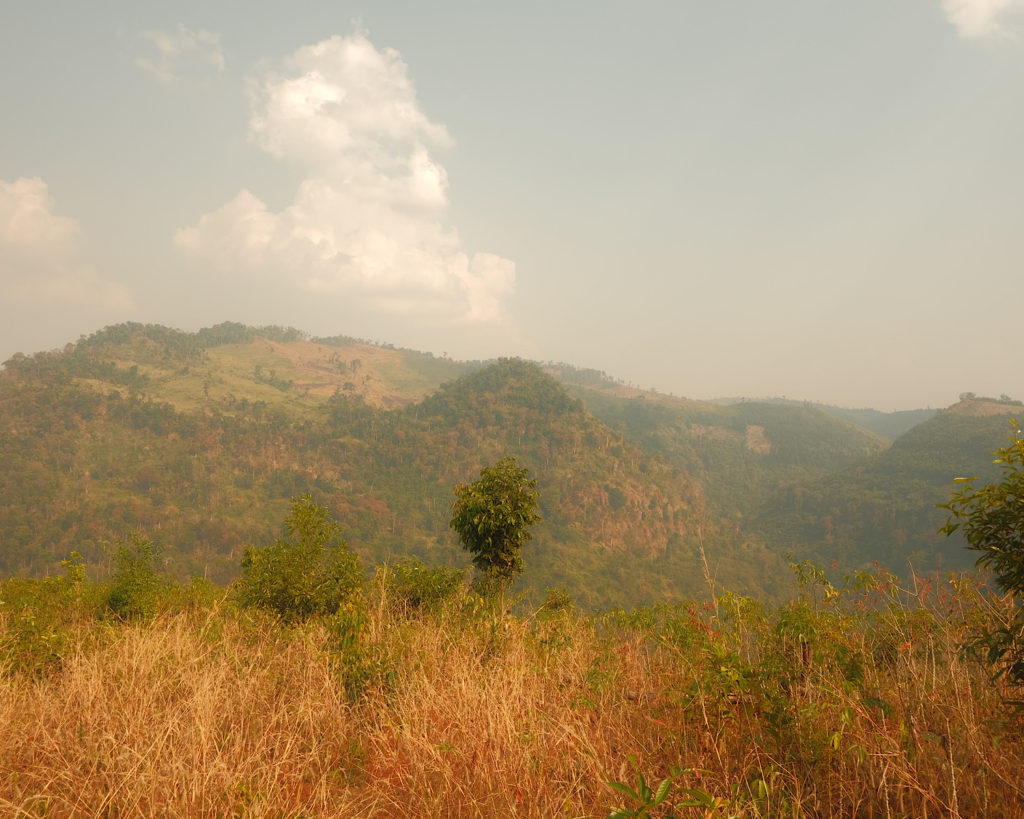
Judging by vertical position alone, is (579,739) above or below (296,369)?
below

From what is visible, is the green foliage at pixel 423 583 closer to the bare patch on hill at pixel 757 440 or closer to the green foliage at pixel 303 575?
the green foliage at pixel 303 575

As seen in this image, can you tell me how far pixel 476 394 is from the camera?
13900cm

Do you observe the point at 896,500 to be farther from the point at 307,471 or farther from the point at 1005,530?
the point at 1005,530

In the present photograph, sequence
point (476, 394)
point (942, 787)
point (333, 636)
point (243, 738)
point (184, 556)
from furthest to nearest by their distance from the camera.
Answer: point (476, 394) < point (184, 556) < point (333, 636) < point (243, 738) < point (942, 787)

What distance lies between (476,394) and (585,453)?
36660 millimetres

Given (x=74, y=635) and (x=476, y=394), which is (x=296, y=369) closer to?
(x=476, y=394)

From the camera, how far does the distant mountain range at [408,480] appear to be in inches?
3231

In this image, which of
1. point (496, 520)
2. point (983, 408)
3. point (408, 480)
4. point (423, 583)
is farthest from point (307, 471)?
point (983, 408)

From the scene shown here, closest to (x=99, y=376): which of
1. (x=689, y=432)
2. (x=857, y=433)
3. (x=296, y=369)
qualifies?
(x=296, y=369)

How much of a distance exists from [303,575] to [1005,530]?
42.7ft

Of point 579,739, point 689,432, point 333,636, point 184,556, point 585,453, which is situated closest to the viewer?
point 579,739

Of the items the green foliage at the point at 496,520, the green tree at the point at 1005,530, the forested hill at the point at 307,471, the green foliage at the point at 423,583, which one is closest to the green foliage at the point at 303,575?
the green foliage at the point at 423,583

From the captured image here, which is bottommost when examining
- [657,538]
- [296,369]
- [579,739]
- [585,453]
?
[657,538]

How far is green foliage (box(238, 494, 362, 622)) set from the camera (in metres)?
12.3
